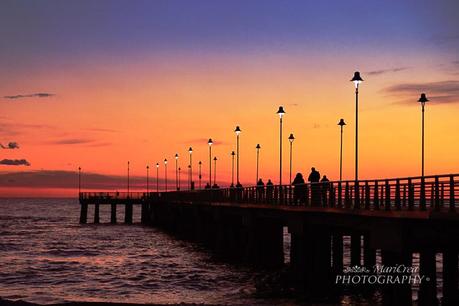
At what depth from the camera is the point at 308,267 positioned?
3594 cm

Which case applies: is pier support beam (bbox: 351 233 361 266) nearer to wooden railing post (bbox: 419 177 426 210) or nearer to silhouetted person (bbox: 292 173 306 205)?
silhouetted person (bbox: 292 173 306 205)

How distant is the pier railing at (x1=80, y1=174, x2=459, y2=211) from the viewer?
83.4 ft

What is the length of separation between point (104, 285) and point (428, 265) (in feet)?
55.6

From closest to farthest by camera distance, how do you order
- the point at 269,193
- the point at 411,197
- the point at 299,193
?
the point at 411,197 → the point at 299,193 → the point at 269,193

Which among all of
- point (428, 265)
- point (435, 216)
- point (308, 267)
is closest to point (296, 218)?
point (308, 267)

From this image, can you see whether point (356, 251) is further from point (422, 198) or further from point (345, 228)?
point (422, 198)

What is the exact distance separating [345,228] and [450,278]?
655 cm

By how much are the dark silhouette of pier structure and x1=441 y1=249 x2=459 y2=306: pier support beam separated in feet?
0.12

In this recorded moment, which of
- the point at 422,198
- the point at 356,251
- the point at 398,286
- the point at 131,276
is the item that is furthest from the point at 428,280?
the point at 131,276

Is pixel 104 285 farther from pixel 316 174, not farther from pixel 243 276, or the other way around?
pixel 316 174

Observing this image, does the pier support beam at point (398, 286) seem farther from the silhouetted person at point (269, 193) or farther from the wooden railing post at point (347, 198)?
the silhouetted person at point (269, 193)

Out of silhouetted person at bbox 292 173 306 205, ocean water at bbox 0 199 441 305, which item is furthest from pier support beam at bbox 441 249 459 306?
silhouetted person at bbox 292 173 306 205

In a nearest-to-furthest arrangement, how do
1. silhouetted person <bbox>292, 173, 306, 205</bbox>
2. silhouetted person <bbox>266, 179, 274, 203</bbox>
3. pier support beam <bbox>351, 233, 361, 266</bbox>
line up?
silhouetted person <bbox>292, 173, 306, 205</bbox> < pier support beam <bbox>351, 233, 361, 266</bbox> < silhouetted person <bbox>266, 179, 274, 203</bbox>

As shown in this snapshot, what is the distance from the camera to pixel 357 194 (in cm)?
3075
